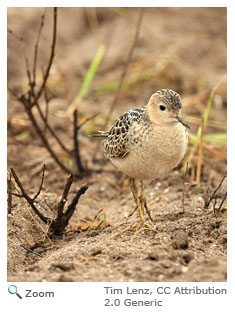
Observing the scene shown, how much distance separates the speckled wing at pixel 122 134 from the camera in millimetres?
4176

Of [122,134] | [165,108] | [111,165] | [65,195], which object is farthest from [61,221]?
[111,165]

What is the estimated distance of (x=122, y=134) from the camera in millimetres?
4277

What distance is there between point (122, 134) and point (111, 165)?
202 centimetres

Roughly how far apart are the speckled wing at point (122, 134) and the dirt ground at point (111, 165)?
1.84 feet

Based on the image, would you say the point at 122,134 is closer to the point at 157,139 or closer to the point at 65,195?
the point at 157,139

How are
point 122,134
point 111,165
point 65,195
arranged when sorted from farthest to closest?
point 111,165 → point 122,134 → point 65,195

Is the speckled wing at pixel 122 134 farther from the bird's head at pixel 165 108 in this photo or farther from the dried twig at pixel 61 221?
the dried twig at pixel 61 221

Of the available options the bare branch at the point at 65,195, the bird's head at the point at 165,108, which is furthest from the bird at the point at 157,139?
the bare branch at the point at 65,195

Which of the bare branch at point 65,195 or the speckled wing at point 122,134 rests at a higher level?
the speckled wing at point 122,134
